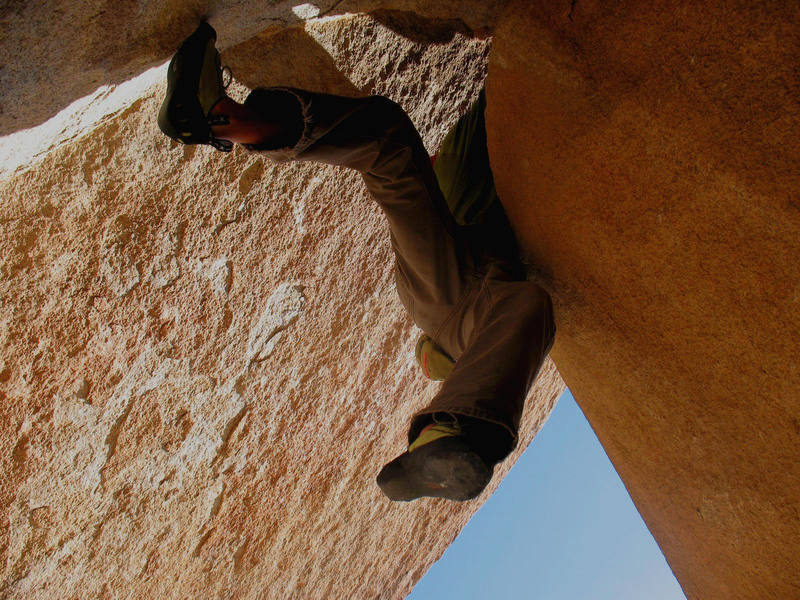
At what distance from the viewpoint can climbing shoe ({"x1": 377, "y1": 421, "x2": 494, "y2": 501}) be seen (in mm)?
790

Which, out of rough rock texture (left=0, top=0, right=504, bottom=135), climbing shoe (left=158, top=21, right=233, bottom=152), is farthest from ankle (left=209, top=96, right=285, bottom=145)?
rough rock texture (left=0, top=0, right=504, bottom=135)

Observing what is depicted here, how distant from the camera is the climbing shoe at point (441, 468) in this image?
0.79 meters

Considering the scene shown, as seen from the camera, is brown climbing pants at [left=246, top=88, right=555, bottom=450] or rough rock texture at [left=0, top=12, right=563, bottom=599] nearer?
brown climbing pants at [left=246, top=88, right=555, bottom=450]

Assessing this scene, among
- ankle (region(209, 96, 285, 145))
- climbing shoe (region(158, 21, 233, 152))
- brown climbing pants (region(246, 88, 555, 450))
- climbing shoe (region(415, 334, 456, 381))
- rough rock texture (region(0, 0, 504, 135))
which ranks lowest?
climbing shoe (region(415, 334, 456, 381))

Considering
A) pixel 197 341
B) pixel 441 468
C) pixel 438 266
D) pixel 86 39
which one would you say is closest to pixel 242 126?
pixel 86 39

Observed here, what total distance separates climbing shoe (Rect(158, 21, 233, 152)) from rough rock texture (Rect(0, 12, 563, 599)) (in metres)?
0.15

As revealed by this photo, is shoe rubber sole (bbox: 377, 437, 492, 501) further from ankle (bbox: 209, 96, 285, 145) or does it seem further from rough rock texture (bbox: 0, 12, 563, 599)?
rough rock texture (bbox: 0, 12, 563, 599)

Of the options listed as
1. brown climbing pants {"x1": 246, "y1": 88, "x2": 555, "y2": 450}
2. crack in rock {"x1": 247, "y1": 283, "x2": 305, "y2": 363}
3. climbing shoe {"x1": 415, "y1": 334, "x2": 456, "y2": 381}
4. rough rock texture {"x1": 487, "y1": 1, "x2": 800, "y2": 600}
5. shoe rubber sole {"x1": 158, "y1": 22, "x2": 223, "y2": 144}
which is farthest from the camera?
crack in rock {"x1": 247, "y1": 283, "x2": 305, "y2": 363}

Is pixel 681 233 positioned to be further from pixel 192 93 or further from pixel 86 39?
pixel 86 39

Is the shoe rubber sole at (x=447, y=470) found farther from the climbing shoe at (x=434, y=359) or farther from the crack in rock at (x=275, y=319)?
the crack in rock at (x=275, y=319)

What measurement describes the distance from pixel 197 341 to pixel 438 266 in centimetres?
63

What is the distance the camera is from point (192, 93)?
2.74ft

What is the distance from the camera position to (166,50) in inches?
36.5

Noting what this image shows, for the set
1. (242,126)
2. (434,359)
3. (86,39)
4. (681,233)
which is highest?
(86,39)
